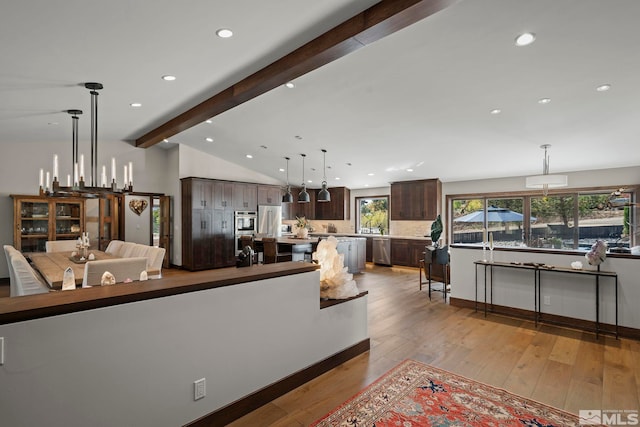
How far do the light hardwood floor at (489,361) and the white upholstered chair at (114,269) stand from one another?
1.73 m

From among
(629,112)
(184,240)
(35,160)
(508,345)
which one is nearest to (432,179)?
(629,112)

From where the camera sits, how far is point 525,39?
9.27ft

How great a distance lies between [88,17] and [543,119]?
198 inches

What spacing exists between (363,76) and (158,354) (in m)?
3.46

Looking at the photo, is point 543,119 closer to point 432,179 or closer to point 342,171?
point 432,179

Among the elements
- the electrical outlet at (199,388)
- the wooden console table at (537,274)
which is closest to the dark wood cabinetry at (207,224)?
the wooden console table at (537,274)

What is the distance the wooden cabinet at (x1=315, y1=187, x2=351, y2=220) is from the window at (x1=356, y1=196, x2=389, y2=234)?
1.20ft

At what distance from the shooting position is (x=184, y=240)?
26.6 ft

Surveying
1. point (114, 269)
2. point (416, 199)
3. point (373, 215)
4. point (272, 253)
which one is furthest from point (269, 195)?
point (114, 269)

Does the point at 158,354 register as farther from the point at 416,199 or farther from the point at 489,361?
the point at 416,199

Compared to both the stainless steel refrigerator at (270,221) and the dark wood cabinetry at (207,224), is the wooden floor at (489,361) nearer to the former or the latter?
the dark wood cabinetry at (207,224)

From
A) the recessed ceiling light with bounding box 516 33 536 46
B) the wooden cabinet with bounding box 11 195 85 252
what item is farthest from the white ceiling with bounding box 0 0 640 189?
the wooden cabinet with bounding box 11 195 85 252

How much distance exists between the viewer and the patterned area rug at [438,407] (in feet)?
7.02

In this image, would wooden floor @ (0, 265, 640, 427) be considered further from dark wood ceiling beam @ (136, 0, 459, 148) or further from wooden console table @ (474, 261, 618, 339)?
dark wood ceiling beam @ (136, 0, 459, 148)
